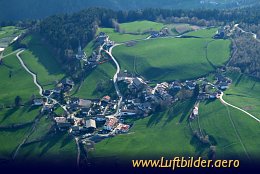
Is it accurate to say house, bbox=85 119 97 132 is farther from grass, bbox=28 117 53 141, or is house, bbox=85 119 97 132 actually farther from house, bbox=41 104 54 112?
house, bbox=41 104 54 112

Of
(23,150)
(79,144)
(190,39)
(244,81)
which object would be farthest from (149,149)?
(190,39)

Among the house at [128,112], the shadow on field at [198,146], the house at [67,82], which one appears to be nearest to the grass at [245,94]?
the shadow on field at [198,146]

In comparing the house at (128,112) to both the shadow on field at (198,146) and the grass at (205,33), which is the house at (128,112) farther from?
the grass at (205,33)

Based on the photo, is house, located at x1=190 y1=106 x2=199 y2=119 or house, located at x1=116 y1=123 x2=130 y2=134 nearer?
house, located at x1=116 y1=123 x2=130 y2=134

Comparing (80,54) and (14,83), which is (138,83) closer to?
(80,54)

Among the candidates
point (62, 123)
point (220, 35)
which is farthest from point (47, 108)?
point (220, 35)

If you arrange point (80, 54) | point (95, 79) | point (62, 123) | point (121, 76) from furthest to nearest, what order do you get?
1. point (80, 54)
2. point (95, 79)
3. point (121, 76)
4. point (62, 123)

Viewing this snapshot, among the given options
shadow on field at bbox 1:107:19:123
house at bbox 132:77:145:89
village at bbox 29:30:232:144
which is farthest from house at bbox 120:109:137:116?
shadow on field at bbox 1:107:19:123
